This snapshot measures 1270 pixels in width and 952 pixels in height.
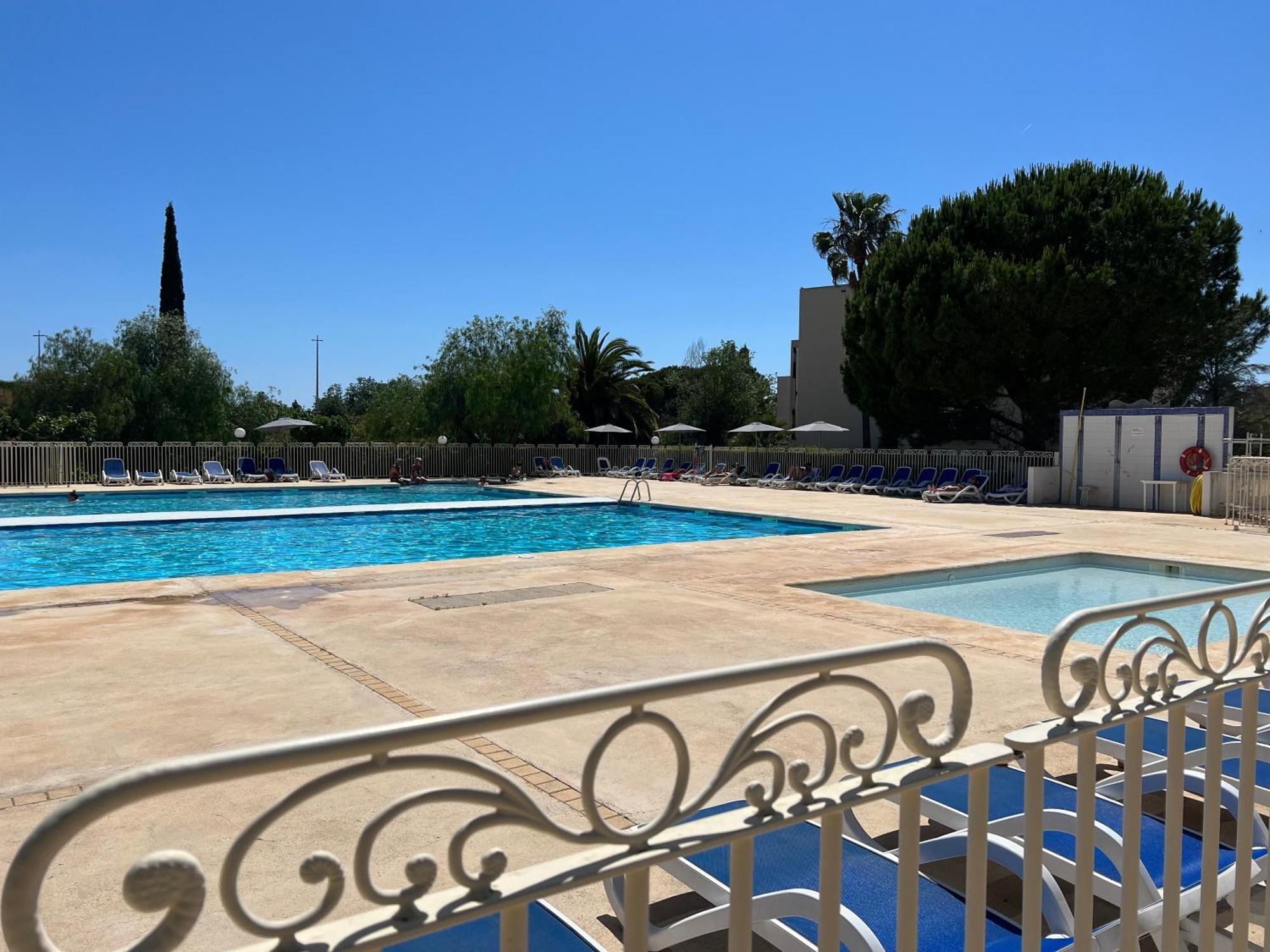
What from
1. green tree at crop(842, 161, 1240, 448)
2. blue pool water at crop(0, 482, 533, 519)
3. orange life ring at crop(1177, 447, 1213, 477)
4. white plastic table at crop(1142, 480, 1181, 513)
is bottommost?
blue pool water at crop(0, 482, 533, 519)

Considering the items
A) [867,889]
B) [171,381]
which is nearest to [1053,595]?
[867,889]

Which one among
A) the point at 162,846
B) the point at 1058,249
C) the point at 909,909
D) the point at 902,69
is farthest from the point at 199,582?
the point at 1058,249

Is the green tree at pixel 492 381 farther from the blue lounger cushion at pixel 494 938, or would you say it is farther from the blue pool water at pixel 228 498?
the blue lounger cushion at pixel 494 938

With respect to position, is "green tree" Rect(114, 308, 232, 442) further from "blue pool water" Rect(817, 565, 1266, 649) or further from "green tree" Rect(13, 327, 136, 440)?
"blue pool water" Rect(817, 565, 1266, 649)

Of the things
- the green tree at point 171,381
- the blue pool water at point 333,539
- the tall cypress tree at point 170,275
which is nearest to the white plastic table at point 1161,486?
the blue pool water at point 333,539

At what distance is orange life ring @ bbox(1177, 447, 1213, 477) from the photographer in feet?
66.7

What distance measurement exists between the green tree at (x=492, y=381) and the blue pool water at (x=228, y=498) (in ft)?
16.1

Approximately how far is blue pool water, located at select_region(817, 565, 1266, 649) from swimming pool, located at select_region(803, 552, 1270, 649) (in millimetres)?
11

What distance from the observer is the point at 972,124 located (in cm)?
2230

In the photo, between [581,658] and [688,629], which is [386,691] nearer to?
[581,658]

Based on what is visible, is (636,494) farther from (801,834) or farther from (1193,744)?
(801,834)

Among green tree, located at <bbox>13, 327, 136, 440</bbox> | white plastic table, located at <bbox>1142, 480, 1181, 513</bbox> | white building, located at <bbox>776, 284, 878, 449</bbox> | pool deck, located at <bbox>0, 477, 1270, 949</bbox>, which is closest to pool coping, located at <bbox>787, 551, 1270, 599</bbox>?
pool deck, located at <bbox>0, 477, 1270, 949</bbox>

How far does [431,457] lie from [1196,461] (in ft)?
77.1

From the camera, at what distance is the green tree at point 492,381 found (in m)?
34.1
